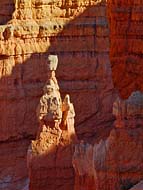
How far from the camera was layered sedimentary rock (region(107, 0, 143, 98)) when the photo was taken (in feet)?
63.9

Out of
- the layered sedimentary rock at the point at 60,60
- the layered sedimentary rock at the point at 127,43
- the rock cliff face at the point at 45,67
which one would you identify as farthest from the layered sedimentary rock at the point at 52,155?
the layered sedimentary rock at the point at 60,60

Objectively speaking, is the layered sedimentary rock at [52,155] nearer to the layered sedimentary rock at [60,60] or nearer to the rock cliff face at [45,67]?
the rock cliff face at [45,67]

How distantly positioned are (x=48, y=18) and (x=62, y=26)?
447 mm

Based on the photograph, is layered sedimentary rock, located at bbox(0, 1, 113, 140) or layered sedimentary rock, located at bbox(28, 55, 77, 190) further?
layered sedimentary rock, located at bbox(0, 1, 113, 140)

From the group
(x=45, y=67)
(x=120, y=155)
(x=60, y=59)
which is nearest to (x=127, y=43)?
(x=45, y=67)

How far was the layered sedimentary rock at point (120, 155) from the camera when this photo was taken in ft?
48.9

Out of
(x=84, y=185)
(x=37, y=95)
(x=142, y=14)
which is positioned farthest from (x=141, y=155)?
(x=37, y=95)

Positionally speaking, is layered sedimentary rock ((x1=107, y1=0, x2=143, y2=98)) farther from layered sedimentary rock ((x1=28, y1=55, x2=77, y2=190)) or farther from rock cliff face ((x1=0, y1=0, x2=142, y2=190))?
layered sedimentary rock ((x1=28, y1=55, x2=77, y2=190))

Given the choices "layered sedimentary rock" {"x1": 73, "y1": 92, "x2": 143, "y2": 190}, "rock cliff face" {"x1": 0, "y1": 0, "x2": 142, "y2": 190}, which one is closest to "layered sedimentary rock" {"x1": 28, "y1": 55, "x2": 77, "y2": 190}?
"layered sedimentary rock" {"x1": 73, "y1": 92, "x2": 143, "y2": 190}

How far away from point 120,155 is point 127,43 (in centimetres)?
534

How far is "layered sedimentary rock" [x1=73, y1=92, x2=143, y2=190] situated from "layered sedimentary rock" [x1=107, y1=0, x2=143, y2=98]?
3.86m

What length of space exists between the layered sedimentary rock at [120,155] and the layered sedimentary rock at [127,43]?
3857 millimetres

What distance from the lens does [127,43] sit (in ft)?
65.2

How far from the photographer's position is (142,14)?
64.6 ft
